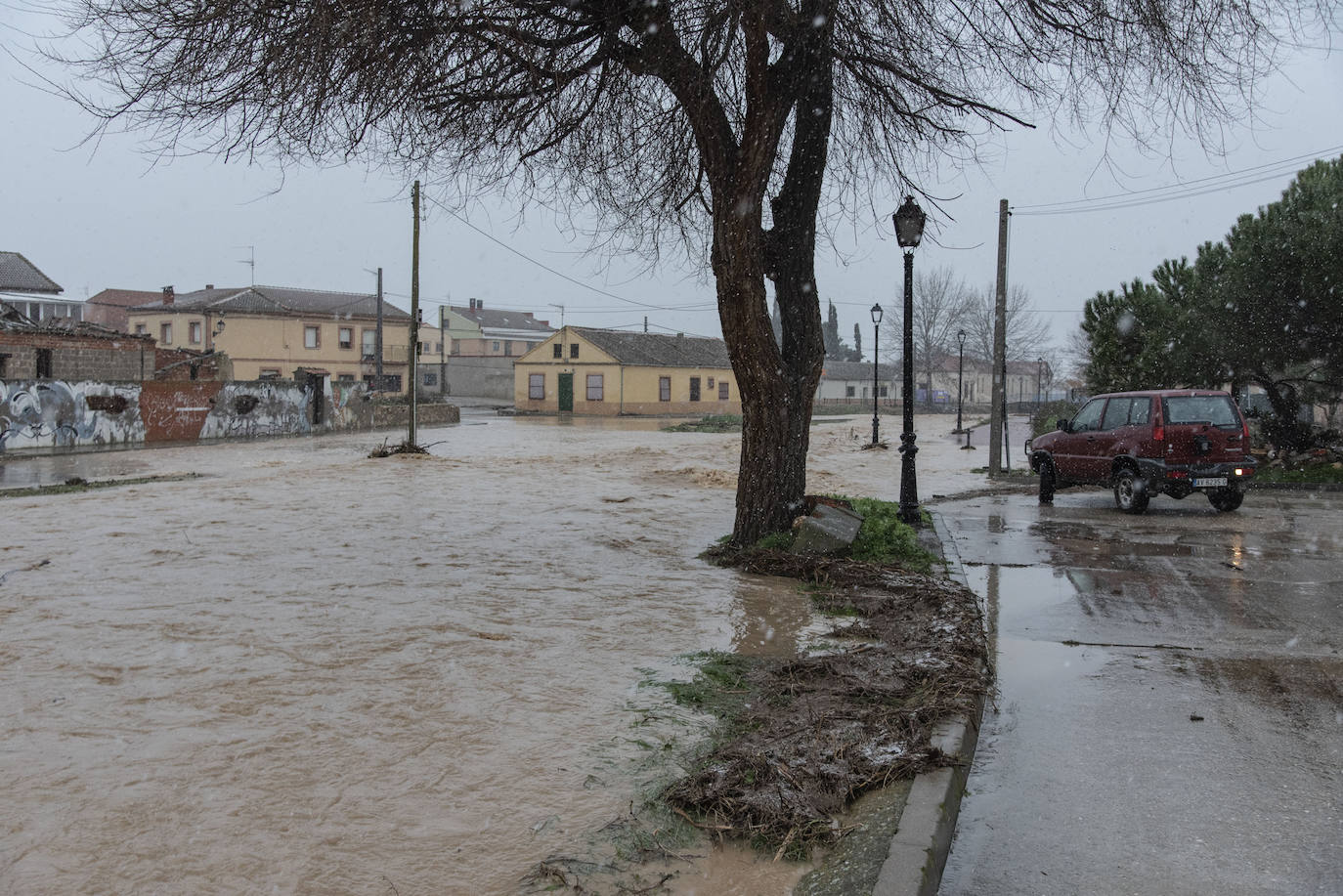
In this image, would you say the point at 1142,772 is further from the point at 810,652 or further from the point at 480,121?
the point at 480,121

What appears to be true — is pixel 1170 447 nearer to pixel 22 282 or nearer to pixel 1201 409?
pixel 1201 409

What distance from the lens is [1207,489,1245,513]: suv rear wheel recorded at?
13.9 meters

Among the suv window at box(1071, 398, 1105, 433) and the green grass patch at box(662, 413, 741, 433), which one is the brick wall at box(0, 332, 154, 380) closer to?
the green grass patch at box(662, 413, 741, 433)

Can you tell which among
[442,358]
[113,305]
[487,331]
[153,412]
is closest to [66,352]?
[153,412]

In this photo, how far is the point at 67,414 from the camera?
83.7 ft

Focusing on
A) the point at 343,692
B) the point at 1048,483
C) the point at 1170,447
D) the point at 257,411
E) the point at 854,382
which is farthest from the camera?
the point at 854,382

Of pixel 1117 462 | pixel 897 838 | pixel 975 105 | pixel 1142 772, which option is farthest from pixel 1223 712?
pixel 1117 462

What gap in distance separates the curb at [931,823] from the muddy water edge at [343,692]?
0.37m

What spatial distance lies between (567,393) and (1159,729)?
2265 inches

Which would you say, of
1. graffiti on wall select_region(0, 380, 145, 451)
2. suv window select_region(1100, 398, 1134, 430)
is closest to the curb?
suv window select_region(1100, 398, 1134, 430)

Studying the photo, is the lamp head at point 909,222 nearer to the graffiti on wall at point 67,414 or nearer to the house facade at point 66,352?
the graffiti on wall at point 67,414

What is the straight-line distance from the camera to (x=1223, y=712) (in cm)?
539

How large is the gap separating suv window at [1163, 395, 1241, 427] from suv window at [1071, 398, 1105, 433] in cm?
128

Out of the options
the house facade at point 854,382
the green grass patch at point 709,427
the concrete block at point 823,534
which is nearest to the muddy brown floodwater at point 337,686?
the concrete block at point 823,534
